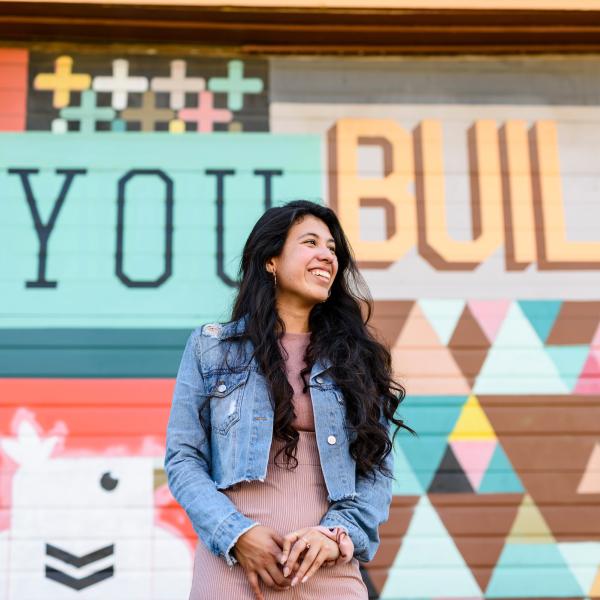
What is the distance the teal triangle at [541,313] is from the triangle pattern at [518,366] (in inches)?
1.1

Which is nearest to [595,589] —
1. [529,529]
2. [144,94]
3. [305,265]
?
[529,529]

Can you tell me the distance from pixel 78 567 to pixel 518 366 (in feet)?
7.43

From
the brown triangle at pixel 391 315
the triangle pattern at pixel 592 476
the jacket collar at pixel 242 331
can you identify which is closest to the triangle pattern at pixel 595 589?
the triangle pattern at pixel 592 476

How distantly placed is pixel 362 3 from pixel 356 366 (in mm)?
2382

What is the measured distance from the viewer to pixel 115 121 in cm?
393

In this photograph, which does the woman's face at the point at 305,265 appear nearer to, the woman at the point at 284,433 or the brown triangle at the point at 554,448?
the woman at the point at 284,433

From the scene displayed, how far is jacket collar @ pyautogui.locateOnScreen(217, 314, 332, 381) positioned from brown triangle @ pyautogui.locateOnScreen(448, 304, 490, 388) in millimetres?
1870

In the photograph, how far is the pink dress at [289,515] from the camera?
178 cm

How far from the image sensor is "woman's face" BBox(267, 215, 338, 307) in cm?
210

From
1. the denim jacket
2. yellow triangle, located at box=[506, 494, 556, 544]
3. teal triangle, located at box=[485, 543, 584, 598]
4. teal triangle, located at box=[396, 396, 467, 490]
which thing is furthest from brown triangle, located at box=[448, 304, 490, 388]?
the denim jacket

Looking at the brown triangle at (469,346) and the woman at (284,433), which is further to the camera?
the brown triangle at (469,346)

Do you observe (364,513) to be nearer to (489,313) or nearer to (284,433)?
(284,433)

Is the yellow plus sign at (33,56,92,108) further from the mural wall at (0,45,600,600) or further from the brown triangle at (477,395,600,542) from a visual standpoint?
the brown triangle at (477,395,600,542)

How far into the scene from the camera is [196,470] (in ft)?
6.14
